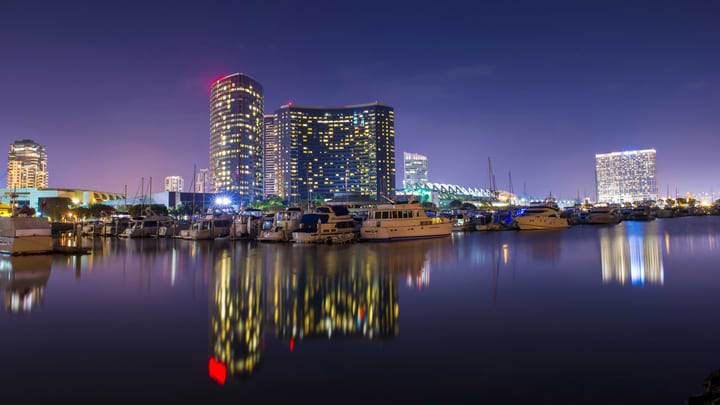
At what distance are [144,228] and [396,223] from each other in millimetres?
38892

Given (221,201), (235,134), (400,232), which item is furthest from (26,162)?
(400,232)

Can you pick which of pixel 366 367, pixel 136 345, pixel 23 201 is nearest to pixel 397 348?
pixel 366 367

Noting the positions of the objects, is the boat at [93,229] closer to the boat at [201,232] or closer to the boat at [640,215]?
the boat at [201,232]

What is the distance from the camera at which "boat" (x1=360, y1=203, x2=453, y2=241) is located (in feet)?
136

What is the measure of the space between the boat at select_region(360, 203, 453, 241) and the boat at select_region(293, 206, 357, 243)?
206 cm

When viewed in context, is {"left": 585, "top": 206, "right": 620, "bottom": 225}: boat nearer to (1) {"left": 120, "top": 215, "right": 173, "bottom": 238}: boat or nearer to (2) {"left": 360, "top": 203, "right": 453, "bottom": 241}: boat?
(2) {"left": 360, "top": 203, "right": 453, "bottom": 241}: boat

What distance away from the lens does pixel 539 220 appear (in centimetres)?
6091

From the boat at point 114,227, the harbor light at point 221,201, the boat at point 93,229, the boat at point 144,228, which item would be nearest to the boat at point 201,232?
the boat at point 144,228

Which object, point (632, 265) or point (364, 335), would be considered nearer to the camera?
point (364, 335)

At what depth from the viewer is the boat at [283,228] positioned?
4238 cm

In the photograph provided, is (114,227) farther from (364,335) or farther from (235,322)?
(364,335)

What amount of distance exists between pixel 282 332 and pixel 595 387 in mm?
7389

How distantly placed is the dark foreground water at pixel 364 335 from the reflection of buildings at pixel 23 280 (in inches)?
6.5

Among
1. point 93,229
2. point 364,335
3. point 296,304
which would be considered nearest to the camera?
point 364,335
